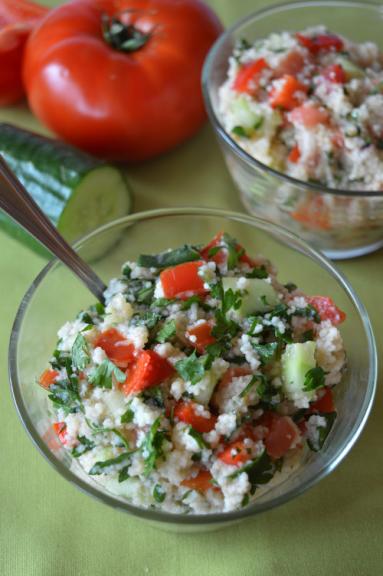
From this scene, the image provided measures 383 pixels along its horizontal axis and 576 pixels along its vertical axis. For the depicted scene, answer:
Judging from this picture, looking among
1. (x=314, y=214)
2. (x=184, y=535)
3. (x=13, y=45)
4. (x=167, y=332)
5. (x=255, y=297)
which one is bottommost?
(x=184, y=535)

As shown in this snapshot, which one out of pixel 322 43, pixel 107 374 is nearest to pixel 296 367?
pixel 107 374

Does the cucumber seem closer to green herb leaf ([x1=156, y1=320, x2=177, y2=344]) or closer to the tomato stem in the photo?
the tomato stem

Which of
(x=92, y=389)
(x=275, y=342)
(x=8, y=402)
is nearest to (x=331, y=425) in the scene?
(x=275, y=342)

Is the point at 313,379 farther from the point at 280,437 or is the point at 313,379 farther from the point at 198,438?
the point at 198,438

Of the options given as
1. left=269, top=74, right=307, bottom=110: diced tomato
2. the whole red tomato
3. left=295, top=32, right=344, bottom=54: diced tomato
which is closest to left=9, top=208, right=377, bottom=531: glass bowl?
left=269, top=74, right=307, bottom=110: diced tomato

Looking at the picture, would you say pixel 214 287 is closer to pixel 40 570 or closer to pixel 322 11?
pixel 40 570

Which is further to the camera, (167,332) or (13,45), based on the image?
(13,45)
